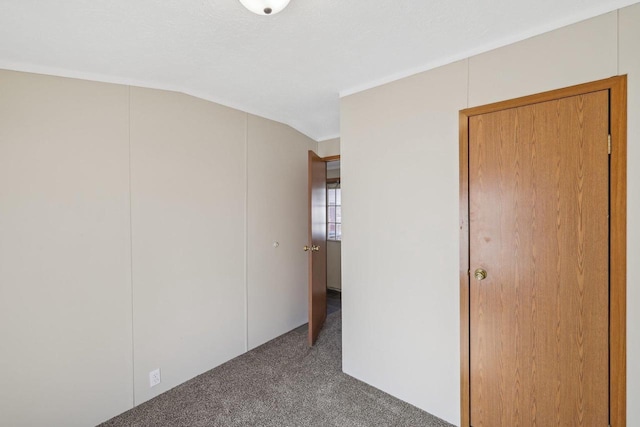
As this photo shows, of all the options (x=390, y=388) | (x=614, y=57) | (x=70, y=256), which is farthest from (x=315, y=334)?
(x=614, y=57)

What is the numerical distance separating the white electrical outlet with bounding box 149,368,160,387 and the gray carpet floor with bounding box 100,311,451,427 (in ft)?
0.35

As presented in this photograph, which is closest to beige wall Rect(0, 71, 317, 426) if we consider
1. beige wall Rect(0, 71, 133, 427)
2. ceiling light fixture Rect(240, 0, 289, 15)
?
beige wall Rect(0, 71, 133, 427)

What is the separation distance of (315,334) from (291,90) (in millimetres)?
2443

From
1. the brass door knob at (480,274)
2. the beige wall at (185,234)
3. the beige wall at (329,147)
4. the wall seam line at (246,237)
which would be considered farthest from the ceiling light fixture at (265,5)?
the beige wall at (329,147)

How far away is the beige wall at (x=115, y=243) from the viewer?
162cm

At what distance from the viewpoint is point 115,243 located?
1.94 meters

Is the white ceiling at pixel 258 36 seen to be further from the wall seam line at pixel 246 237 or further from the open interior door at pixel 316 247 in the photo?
the open interior door at pixel 316 247

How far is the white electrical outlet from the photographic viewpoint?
2090 mm

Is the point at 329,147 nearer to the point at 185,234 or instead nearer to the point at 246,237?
the point at 246,237

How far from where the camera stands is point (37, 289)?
1667 mm

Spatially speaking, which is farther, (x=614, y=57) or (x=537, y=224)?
(x=537, y=224)

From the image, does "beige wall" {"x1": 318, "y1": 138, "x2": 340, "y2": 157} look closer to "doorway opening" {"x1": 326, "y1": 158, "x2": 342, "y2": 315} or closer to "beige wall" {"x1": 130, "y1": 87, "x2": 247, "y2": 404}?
"doorway opening" {"x1": 326, "y1": 158, "x2": 342, "y2": 315}

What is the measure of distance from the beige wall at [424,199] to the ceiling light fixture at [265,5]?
1.11 meters

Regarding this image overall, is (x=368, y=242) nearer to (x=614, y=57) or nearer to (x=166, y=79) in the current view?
(x=614, y=57)
